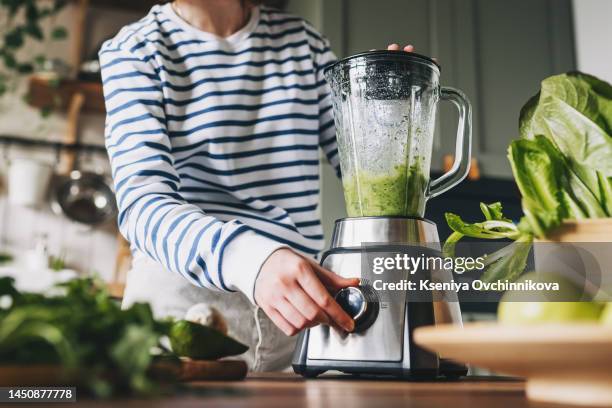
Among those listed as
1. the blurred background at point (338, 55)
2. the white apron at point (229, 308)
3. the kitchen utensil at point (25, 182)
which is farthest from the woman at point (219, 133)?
the kitchen utensil at point (25, 182)

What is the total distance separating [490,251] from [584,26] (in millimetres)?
1999

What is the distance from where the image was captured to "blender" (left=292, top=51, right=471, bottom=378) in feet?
2.14

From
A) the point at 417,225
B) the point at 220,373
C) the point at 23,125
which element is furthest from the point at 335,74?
the point at 23,125

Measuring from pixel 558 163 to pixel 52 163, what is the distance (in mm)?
2273

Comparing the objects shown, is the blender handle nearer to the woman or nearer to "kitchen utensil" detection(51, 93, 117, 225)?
the woman

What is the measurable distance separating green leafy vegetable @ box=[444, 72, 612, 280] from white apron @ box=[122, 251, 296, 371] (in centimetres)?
49

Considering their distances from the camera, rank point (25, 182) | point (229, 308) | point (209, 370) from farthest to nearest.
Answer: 1. point (25, 182)
2. point (229, 308)
3. point (209, 370)

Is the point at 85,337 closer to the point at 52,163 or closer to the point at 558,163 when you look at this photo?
the point at 558,163

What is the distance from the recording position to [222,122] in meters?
1.03

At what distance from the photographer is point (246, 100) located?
107cm

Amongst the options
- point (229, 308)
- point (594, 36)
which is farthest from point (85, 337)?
point (594, 36)

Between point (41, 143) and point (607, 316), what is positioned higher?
point (41, 143)

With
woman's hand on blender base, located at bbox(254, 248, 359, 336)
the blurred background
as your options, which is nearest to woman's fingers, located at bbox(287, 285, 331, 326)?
woman's hand on blender base, located at bbox(254, 248, 359, 336)

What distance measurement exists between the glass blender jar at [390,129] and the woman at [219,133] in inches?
5.9
